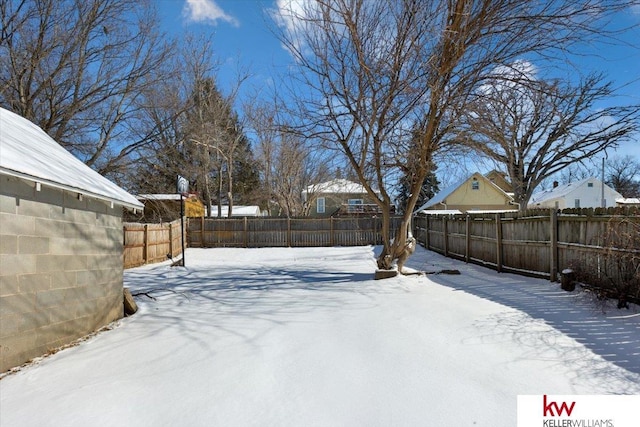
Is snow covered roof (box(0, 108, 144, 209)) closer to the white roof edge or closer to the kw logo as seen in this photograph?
the white roof edge

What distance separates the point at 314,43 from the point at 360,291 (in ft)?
19.0

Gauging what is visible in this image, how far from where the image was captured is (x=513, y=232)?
8766mm

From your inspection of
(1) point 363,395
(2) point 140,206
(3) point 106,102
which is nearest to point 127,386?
(1) point 363,395

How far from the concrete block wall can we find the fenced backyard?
7.44 m

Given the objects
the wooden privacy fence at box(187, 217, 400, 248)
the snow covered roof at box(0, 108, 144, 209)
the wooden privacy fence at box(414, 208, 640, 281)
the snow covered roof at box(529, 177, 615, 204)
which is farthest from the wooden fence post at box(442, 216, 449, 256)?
the snow covered roof at box(529, 177, 615, 204)

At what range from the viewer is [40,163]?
4.44 m

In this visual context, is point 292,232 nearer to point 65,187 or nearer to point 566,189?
point 65,187

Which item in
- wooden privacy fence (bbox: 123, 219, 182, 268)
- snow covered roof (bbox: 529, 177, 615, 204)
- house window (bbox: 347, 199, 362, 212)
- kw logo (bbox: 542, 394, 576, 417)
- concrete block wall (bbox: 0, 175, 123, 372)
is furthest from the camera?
snow covered roof (bbox: 529, 177, 615, 204)

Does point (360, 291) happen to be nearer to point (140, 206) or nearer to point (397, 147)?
point (397, 147)

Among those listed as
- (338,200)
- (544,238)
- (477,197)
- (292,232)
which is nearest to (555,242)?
(544,238)

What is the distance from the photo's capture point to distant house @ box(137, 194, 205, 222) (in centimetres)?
1553

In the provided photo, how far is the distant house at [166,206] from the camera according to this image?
15527 mm

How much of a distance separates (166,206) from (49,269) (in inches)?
559

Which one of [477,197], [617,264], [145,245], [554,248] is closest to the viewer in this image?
[617,264]
